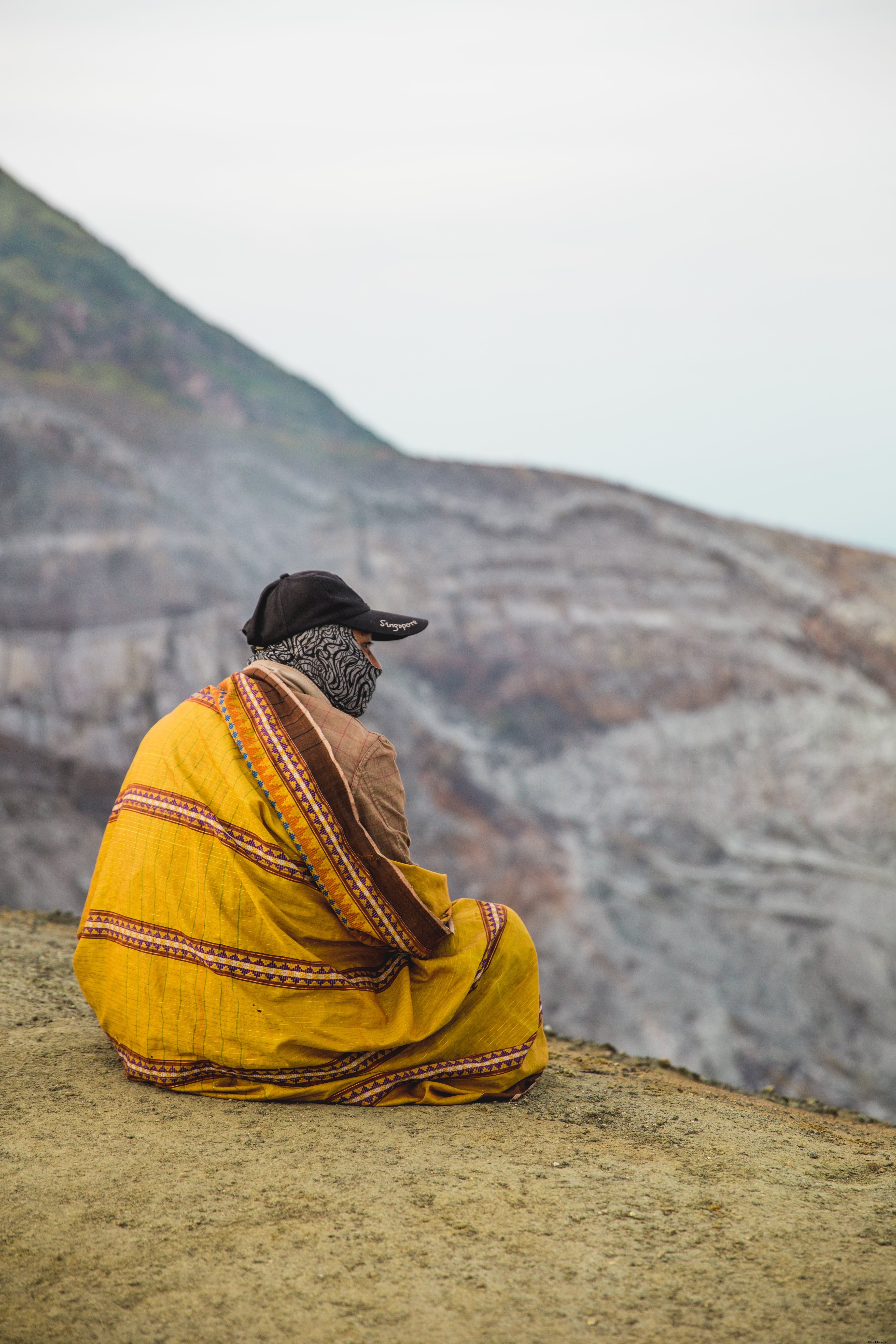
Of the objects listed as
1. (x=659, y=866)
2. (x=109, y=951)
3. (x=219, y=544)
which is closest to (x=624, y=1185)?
(x=109, y=951)

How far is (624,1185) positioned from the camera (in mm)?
1885

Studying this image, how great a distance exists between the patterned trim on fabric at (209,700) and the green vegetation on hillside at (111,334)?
23.0ft

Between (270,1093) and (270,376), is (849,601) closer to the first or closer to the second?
(270,376)

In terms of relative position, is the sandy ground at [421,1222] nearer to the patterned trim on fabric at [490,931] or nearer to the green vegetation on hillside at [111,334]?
the patterned trim on fabric at [490,931]

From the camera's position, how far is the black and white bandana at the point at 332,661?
2.41 meters

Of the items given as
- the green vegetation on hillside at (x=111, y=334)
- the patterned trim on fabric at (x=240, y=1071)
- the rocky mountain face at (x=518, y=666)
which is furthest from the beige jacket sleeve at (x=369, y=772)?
the green vegetation on hillside at (x=111, y=334)

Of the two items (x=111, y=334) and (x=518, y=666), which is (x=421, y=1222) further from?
(x=111, y=334)

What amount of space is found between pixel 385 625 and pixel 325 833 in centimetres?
57

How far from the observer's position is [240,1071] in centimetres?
218

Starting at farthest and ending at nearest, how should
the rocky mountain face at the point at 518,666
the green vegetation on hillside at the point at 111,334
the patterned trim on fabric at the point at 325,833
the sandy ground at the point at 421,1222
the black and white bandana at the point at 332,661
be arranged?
the green vegetation on hillside at the point at 111,334 → the rocky mountain face at the point at 518,666 → the black and white bandana at the point at 332,661 → the patterned trim on fabric at the point at 325,833 → the sandy ground at the point at 421,1222

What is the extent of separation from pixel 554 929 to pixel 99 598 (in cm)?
416

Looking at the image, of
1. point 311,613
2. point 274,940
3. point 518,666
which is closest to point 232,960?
point 274,940

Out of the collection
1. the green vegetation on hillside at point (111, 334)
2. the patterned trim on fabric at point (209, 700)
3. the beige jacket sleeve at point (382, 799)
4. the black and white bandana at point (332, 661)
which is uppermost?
the green vegetation on hillside at point (111, 334)

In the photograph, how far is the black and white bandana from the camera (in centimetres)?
241
